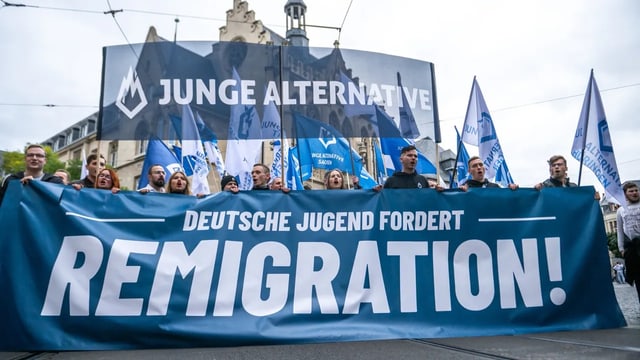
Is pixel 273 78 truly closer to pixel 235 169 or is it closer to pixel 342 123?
pixel 342 123

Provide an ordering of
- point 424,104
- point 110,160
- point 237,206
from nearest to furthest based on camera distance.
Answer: point 237,206 → point 424,104 → point 110,160

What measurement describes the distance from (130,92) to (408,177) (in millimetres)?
3249

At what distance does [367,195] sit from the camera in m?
4.69

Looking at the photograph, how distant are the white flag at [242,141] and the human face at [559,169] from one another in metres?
3.56

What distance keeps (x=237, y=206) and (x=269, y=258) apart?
622mm

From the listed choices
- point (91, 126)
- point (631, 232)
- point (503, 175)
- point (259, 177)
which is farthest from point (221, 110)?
point (91, 126)

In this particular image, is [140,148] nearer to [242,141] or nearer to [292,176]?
[292,176]

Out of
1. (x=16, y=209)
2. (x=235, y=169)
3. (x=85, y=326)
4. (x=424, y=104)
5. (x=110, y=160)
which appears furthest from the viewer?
(x=110, y=160)

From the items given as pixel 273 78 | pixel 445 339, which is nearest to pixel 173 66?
pixel 273 78

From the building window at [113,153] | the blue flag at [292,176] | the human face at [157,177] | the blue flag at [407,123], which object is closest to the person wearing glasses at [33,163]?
the human face at [157,177]

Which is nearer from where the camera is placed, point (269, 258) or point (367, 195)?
point (269, 258)

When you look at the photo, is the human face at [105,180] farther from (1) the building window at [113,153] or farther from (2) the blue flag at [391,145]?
(1) the building window at [113,153]

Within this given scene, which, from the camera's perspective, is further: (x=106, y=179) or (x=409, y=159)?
(x=409, y=159)

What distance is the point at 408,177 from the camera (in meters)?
5.34
